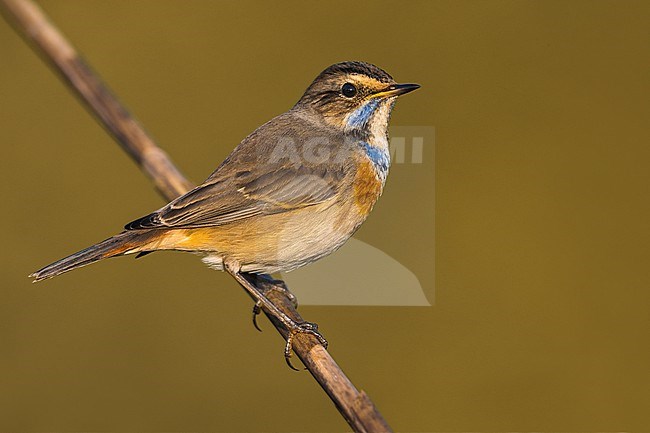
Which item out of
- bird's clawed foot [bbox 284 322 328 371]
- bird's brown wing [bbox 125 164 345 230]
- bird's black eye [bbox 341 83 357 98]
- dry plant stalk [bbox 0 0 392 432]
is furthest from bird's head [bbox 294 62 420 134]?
bird's clawed foot [bbox 284 322 328 371]

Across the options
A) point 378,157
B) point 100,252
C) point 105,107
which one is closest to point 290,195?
point 378,157

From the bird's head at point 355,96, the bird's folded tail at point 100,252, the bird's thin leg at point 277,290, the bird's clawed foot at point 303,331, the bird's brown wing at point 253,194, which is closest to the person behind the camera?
the bird's folded tail at point 100,252

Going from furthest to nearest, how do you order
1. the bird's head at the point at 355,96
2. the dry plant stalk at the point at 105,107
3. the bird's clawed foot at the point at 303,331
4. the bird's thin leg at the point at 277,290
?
the bird's thin leg at the point at 277,290 → the dry plant stalk at the point at 105,107 → the bird's head at the point at 355,96 → the bird's clawed foot at the point at 303,331

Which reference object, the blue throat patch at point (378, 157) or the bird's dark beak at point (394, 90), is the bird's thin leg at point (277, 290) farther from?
the bird's dark beak at point (394, 90)

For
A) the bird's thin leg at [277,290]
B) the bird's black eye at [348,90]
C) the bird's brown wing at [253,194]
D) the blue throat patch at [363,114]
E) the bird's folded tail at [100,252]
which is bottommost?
the bird's thin leg at [277,290]

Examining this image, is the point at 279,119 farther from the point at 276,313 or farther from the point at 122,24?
the point at 122,24

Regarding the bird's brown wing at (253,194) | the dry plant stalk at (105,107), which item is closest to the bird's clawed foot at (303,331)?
the dry plant stalk at (105,107)

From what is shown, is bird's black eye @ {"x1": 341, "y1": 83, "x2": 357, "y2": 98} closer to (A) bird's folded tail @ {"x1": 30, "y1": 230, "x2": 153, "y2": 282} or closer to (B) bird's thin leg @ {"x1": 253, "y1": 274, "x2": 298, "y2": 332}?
(B) bird's thin leg @ {"x1": 253, "y1": 274, "x2": 298, "y2": 332}

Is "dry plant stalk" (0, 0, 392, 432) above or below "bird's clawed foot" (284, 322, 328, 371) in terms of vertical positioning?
above

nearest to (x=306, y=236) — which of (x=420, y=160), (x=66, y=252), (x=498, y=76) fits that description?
(x=420, y=160)
